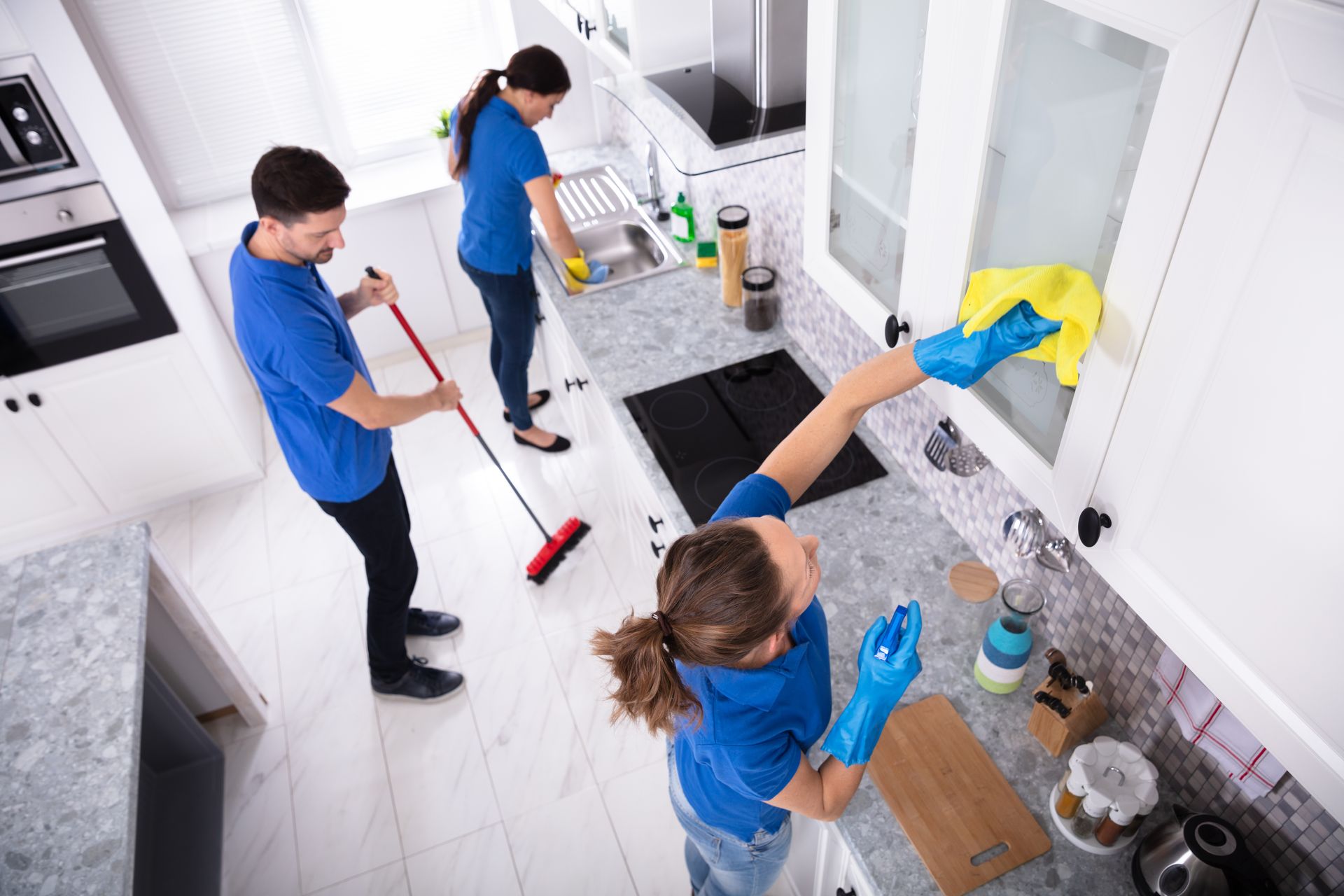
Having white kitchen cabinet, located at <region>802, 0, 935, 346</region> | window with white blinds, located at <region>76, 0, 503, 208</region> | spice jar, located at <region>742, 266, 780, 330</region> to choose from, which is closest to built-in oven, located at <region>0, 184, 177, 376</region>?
window with white blinds, located at <region>76, 0, 503, 208</region>

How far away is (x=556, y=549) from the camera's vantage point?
10.1 ft

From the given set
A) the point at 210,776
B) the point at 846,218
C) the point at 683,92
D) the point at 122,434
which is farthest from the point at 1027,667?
the point at 122,434

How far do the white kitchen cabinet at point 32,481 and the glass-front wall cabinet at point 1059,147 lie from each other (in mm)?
3355

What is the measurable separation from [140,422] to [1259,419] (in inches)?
142

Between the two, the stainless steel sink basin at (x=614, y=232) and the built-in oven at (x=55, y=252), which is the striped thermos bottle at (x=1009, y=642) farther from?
the built-in oven at (x=55, y=252)

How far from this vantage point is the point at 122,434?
3.26 meters

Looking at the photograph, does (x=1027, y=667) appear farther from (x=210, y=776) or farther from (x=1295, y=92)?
(x=210, y=776)

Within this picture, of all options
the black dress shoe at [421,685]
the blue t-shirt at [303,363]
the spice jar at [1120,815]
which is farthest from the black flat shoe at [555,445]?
the spice jar at [1120,815]

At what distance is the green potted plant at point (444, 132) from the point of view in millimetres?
3463

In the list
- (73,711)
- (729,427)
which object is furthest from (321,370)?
(729,427)

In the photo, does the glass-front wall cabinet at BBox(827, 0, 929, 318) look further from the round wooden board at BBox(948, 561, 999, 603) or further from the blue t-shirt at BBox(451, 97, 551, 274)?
the blue t-shirt at BBox(451, 97, 551, 274)

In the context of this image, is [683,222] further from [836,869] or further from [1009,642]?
[836,869]

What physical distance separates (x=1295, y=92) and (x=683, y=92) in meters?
1.47

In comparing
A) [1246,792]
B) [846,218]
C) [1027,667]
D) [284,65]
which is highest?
[846,218]
